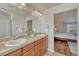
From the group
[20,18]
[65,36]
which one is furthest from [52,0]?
[65,36]

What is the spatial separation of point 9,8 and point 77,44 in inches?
66.3

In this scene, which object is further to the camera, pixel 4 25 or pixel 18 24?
pixel 18 24

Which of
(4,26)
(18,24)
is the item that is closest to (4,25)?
(4,26)

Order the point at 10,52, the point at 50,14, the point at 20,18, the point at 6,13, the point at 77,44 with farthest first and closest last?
the point at 50,14, the point at 77,44, the point at 20,18, the point at 6,13, the point at 10,52

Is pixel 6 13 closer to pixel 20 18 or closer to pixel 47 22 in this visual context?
pixel 20 18

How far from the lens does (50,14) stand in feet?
7.30

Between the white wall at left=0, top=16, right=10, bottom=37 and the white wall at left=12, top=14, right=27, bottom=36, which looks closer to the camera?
the white wall at left=0, top=16, right=10, bottom=37

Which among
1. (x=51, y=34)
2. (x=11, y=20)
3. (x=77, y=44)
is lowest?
(x=77, y=44)

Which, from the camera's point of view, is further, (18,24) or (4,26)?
(18,24)

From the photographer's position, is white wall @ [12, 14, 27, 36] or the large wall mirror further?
white wall @ [12, 14, 27, 36]

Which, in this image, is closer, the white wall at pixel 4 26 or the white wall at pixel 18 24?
the white wall at pixel 4 26

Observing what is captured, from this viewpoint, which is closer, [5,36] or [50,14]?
[5,36]

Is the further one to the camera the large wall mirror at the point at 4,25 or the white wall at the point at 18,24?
the white wall at the point at 18,24

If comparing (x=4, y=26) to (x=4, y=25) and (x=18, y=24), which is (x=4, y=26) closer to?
(x=4, y=25)
